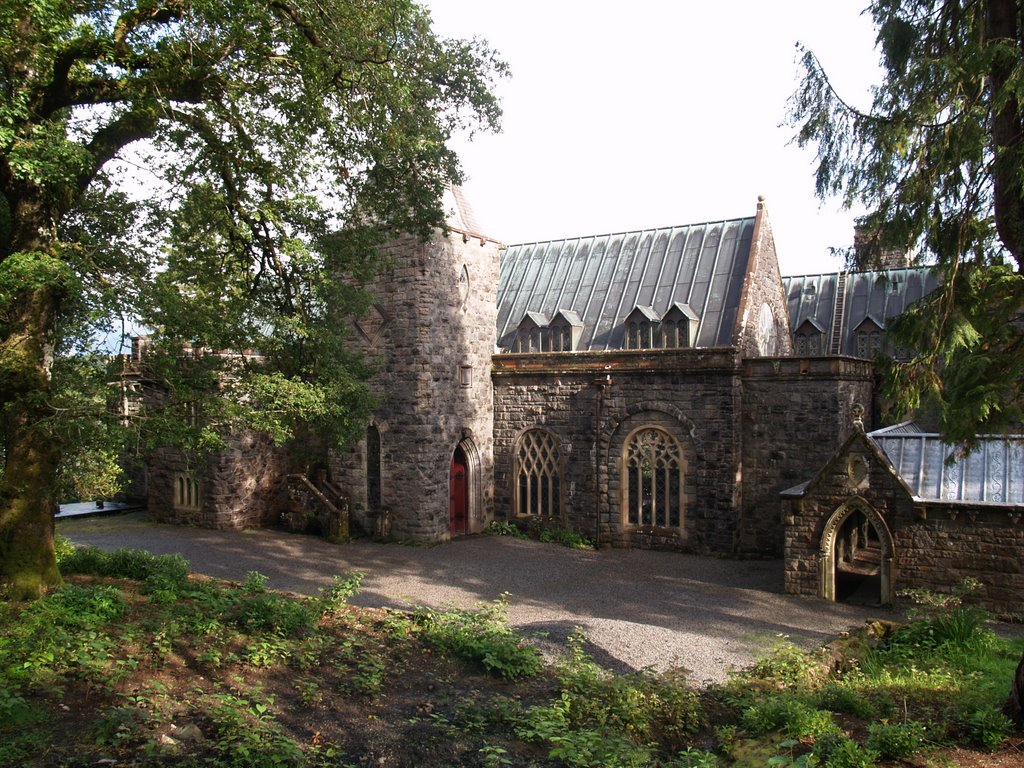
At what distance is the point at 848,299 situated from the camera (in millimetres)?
23859

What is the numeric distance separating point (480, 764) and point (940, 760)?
384 centimetres

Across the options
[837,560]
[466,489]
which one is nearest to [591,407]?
[466,489]

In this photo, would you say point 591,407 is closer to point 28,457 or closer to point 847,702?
point 847,702

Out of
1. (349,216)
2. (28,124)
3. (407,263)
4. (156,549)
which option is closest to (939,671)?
(349,216)

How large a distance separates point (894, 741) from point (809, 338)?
18498 mm

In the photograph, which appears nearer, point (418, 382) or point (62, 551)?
point (62, 551)

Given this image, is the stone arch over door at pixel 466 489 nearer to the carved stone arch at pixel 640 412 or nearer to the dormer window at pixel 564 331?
the carved stone arch at pixel 640 412

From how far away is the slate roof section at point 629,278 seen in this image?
1939cm

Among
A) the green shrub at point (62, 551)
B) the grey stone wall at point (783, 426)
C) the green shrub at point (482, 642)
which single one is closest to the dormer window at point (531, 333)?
the grey stone wall at point (783, 426)

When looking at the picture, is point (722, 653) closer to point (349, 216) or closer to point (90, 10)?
point (349, 216)

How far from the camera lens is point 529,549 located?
18172 millimetres

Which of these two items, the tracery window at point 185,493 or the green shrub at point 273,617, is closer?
the green shrub at point 273,617

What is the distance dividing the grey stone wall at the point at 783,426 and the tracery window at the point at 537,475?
4828 mm

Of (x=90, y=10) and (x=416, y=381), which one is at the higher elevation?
(x=90, y=10)
